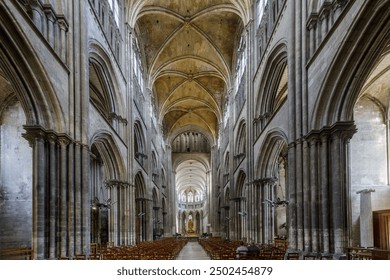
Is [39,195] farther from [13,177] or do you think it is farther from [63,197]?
[13,177]

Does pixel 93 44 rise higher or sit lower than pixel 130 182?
higher

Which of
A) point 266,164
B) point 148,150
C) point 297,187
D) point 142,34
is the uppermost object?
point 142,34

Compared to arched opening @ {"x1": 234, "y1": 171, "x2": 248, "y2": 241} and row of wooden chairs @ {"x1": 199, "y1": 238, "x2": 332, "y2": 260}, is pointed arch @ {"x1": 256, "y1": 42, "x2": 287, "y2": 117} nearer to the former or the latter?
row of wooden chairs @ {"x1": 199, "y1": 238, "x2": 332, "y2": 260}

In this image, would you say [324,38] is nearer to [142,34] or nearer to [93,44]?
[93,44]

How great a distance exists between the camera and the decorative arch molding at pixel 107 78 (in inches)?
797

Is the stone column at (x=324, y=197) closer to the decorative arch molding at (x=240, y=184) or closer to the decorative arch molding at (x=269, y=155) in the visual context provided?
the decorative arch molding at (x=269, y=155)

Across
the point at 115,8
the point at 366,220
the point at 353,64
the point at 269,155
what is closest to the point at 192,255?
the point at 269,155

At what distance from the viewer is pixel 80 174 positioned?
52.6ft

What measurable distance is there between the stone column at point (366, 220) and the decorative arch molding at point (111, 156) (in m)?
13.9

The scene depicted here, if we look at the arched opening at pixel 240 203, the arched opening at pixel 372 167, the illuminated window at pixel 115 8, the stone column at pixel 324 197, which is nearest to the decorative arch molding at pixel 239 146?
the arched opening at pixel 240 203

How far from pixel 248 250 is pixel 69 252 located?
21.9 ft

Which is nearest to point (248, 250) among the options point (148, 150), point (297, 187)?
point (297, 187)

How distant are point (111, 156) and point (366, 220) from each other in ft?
48.8

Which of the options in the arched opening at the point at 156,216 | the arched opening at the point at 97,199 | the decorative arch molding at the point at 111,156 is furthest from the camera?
the arched opening at the point at 156,216
